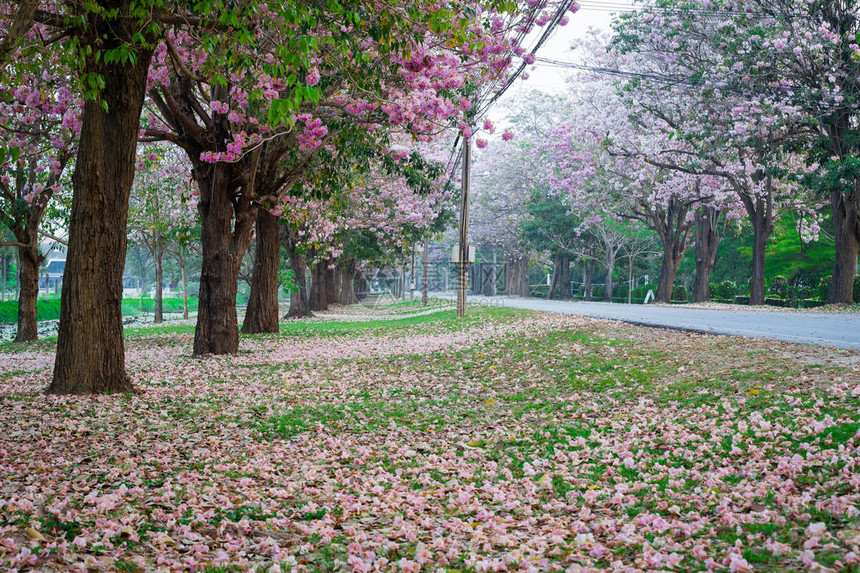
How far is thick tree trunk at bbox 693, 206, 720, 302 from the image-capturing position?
34938 millimetres

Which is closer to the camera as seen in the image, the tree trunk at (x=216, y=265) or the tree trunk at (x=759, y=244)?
the tree trunk at (x=216, y=265)

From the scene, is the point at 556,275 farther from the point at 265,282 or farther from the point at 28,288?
the point at 28,288

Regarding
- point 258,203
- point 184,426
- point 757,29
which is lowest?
point 184,426

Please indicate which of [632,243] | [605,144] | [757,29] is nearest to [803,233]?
[605,144]

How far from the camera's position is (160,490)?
18.7 ft

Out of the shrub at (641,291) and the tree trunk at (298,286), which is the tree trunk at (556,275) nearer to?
the shrub at (641,291)

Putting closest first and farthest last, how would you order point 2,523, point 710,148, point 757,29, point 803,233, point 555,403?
point 2,523 → point 555,403 → point 757,29 → point 710,148 → point 803,233

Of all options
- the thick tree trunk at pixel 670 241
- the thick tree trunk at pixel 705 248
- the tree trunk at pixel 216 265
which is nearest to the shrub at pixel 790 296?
the thick tree trunk at pixel 705 248

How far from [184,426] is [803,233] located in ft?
99.4

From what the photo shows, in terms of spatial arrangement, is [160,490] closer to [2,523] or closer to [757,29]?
[2,523]

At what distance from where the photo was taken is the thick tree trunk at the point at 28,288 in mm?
20656

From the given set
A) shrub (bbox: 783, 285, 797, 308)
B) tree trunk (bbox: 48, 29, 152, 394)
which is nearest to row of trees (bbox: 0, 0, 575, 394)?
tree trunk (bbox: 48, 29, 152, 394)

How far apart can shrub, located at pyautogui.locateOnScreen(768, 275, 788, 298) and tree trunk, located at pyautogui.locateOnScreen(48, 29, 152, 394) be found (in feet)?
109

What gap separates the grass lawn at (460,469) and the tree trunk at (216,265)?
3514 mm
